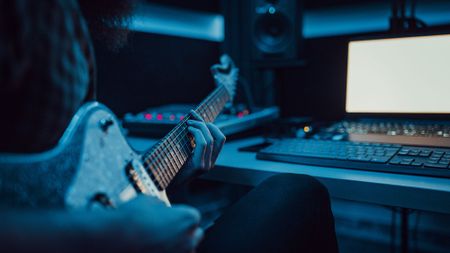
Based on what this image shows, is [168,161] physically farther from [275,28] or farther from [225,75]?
[275,28]

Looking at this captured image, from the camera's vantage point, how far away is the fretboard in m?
0.56

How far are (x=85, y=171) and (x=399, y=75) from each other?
0.91m

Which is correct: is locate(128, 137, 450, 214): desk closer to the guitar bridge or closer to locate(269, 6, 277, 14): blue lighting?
the guitar bridge

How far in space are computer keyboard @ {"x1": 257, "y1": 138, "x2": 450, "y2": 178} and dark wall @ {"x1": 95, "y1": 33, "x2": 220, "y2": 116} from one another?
0.64 m

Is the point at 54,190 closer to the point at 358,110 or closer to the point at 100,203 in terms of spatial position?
the point at 100,203

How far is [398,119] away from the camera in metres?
1.07

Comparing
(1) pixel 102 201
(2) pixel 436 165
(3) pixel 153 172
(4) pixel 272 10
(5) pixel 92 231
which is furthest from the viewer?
(4) pixel 272 10

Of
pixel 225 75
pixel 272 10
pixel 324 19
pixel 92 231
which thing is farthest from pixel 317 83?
pixel 92 231

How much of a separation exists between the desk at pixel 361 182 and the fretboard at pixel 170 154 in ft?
0.46

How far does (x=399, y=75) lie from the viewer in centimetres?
102

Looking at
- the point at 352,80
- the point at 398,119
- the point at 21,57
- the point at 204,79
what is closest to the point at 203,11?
the point at 204,79

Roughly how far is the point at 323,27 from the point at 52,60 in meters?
1.21

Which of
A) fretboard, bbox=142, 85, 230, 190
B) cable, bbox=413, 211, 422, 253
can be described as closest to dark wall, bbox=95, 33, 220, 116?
fretboard, bbox=142, 85, 230, 190

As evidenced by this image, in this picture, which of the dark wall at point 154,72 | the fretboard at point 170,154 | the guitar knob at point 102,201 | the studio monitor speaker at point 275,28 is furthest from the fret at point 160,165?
the studio monitor speaker at point 275,28
